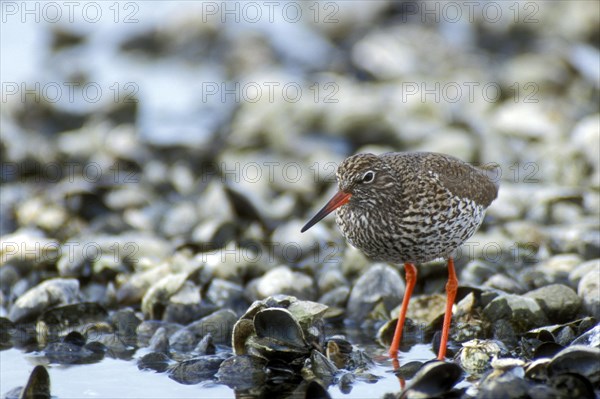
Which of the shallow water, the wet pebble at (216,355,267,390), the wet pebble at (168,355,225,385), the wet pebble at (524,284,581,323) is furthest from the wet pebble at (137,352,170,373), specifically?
the wet pebble at (524,284,581,323)

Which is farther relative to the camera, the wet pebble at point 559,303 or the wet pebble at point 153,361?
the wet pebble at point 559,303

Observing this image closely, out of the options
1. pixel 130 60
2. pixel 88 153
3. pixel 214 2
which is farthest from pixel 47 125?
pixel 214 2

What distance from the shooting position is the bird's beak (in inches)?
273

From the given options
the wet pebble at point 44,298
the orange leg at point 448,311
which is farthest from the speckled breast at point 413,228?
the wet pebble at point 44,298

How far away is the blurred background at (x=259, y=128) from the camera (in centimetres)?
911

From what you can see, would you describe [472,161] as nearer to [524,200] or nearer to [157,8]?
[524,200]

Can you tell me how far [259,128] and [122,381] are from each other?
24.4ft

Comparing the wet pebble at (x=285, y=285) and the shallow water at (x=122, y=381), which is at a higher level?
the wet pebble at (x=285, y=285)

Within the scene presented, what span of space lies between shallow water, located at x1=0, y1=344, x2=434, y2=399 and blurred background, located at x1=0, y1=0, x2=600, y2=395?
19cm

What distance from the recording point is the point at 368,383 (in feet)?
20.8

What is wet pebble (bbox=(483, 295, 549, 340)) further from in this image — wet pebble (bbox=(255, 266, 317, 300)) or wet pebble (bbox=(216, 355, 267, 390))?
wet pebble (bbox=(216, 355, 267, 390))

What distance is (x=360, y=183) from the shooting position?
7.01 meters

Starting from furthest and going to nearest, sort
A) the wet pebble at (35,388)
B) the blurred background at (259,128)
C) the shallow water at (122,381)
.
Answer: the blurred background at (259,128) → the shallow water at (122,381) → the wet pebble at (35,388)

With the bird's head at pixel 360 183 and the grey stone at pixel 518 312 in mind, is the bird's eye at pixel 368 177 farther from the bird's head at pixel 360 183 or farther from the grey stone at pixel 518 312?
the grey stone at pixel 518 312
